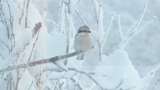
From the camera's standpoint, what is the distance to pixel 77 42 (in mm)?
1219

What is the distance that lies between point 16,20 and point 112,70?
0.47 meters

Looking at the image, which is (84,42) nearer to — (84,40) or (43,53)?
(84,40)

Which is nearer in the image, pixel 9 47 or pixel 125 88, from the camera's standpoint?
pixel 9 47

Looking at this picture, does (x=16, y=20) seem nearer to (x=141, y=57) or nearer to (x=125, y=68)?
(x=125, y=68)

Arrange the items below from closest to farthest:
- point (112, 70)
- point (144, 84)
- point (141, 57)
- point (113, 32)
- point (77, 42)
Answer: point (77, 42) → point (112, 70) → point (144, 84) → point (113, 32) → point (141, 57)

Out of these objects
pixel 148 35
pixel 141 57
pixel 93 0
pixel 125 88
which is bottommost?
pixel 125 88

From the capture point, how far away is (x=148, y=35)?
6492 mm

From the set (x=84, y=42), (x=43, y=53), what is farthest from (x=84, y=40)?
(x=43, y=53)

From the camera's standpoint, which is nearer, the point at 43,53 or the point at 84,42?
the point at 84,42

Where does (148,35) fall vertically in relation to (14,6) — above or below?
above

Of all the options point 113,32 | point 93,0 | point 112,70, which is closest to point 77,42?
point 112,70

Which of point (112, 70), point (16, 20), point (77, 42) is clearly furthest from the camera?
point (112, 70)

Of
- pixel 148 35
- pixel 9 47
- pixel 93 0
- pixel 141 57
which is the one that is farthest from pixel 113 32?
pixel 9 47

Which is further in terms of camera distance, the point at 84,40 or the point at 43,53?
the point at 43,53
